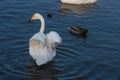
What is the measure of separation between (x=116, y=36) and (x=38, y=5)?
4.51 metres

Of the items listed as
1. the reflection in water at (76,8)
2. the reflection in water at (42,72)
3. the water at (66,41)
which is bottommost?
the reflection in water at (42,72)

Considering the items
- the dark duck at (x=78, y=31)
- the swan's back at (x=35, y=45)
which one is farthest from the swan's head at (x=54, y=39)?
the dark duck at (x=78, y=31)

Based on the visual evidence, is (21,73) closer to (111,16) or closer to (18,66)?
(18,66)

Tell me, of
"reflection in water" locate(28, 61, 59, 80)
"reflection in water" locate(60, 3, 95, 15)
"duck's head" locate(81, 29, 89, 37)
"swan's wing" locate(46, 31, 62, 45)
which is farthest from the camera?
"reflection in water" locate(60, 3, 95, 15)

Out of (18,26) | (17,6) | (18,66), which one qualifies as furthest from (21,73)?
(17,6)

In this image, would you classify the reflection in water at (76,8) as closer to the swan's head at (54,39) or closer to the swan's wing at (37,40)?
the swan's head at (54,39)

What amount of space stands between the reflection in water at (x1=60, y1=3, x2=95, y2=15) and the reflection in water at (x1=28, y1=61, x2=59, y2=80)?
5639mm

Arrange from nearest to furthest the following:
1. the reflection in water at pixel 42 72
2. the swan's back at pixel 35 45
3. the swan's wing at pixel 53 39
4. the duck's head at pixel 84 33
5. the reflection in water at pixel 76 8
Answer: the reflection in water at pixel 42 72, the swan's back at pixel 35 45, the swan's wing at pixel 53 39, the duck's head at pixel 84 33, the reflection in water at pixel 76 8

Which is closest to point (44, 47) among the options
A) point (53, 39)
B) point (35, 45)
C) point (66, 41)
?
point (35, 45)

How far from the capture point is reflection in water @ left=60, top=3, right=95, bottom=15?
820 inches

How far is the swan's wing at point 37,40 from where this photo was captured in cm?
1429

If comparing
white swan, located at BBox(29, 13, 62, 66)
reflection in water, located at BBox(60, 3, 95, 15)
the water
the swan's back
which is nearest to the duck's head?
the water

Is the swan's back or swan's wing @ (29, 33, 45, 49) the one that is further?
the swan's back

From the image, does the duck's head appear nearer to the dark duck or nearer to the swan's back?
the dark duck
